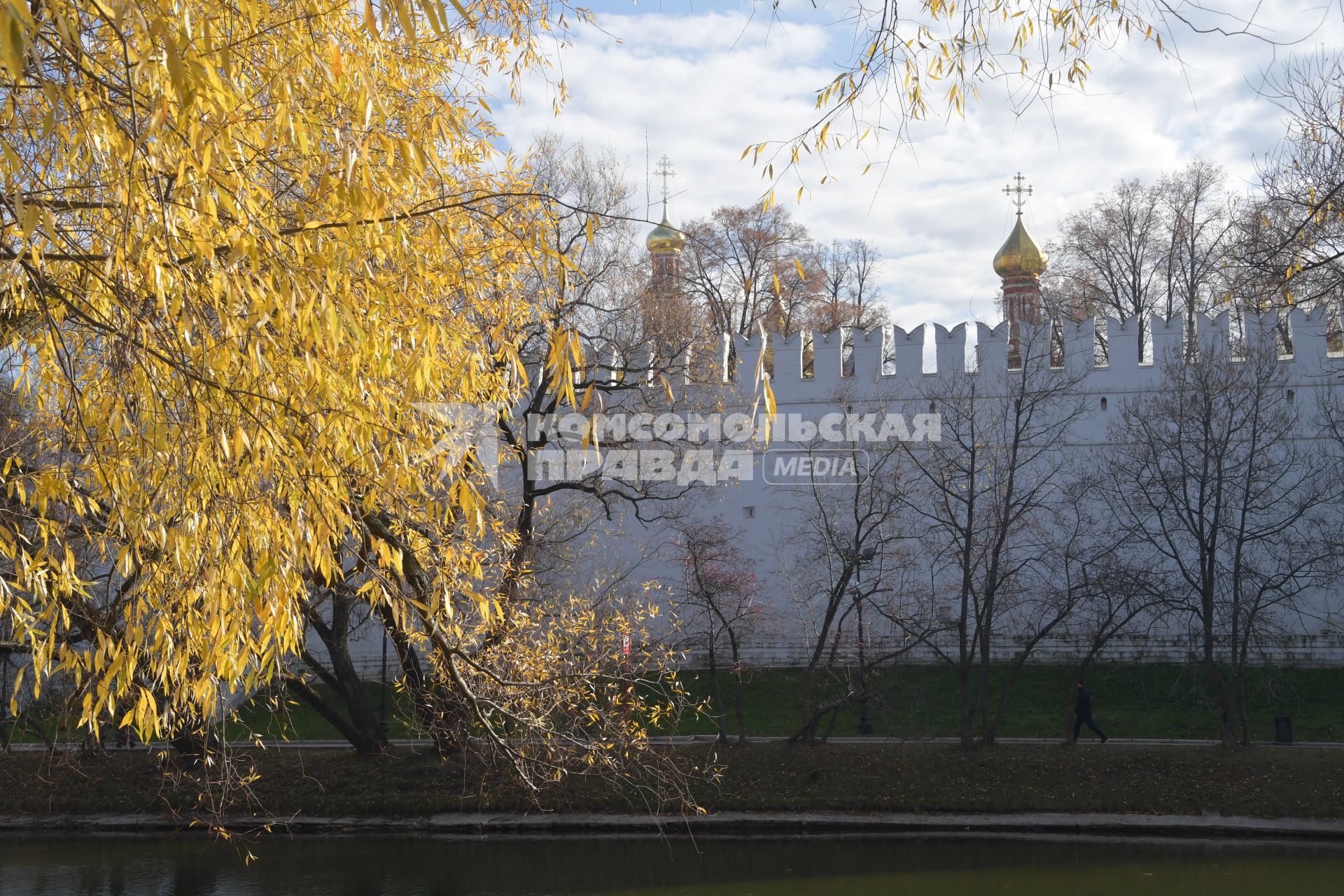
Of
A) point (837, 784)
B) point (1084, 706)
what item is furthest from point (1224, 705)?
point (837, 784)

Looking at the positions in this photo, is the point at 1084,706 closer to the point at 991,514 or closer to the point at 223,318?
the point at 991,514

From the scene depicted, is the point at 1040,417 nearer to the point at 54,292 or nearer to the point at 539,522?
the point at 539,522

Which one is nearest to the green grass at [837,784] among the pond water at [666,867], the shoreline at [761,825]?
the shoreline at [761,825]

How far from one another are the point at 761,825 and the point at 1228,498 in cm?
959

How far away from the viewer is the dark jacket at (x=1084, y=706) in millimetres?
16406

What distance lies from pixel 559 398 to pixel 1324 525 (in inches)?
755

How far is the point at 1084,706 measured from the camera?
1647 centimetres

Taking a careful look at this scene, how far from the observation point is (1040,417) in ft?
69.3

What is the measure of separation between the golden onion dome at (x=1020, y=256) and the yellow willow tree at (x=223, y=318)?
25476 millimetres

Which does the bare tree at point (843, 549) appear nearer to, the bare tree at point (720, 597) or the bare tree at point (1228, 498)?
the bare tree at point (720, 597)

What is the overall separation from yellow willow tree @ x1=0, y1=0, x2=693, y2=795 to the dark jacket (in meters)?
12.9

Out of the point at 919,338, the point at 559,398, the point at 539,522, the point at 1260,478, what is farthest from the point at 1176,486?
the point at 559,398

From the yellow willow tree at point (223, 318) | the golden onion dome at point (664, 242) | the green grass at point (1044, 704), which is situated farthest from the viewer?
the golden onion dome at point (664, 242)

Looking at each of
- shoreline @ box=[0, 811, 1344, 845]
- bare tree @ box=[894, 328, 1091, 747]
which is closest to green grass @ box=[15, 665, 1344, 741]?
bare tree @ box=[894, 328, 1091, 747]
